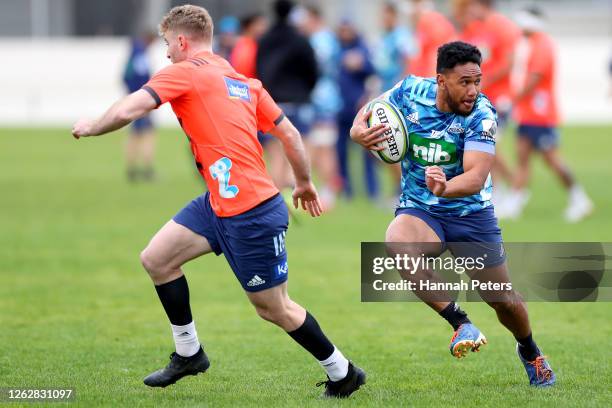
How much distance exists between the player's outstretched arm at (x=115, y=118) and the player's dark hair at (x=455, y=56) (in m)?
1.68

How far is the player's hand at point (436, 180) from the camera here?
605cm

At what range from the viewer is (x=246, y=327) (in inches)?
343

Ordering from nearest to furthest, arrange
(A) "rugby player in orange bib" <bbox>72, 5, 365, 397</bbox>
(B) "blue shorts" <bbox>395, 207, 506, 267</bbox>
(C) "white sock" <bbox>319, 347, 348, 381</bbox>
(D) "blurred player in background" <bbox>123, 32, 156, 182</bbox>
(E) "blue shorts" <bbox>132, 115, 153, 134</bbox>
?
(A) "rugby player in orange bib" <bbox>72, 5, 365, 397</bbox>, (C) "white sock" <bbox>319, 347, 348, 381</bbox>, (B) "blue shorts" <bbox>395, 207, 506, 267</bbox>, (D) "blurred player in background" <bbox>123, 32, 156, 182</bbox>, (E) "blue shorts" <bbox>132, 115, 153, 134</bbox>

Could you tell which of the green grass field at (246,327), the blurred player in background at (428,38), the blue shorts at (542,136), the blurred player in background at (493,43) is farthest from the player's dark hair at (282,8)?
the blue shorts at (542,136)

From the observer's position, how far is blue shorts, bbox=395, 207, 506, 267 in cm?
649

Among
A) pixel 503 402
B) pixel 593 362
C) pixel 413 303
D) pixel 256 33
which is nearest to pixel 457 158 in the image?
pixel 503 402

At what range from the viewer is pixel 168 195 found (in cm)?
1767

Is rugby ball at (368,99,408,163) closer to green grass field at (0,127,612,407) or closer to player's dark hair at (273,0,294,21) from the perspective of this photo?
green grass field at (0,127,612,407)

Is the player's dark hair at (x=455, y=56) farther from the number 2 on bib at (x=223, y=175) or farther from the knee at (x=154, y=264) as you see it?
the knee at (x=154, y=264)

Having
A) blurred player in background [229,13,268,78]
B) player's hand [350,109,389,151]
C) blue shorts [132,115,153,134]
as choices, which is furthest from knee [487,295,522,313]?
blue shorts [132,115,153,134]

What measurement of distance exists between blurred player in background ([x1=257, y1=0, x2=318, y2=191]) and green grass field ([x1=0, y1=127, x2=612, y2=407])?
1.46m

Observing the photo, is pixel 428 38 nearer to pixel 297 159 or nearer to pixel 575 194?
pixel 575 194

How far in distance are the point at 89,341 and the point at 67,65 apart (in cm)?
2828

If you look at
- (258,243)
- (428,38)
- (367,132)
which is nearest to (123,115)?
(258,243)
